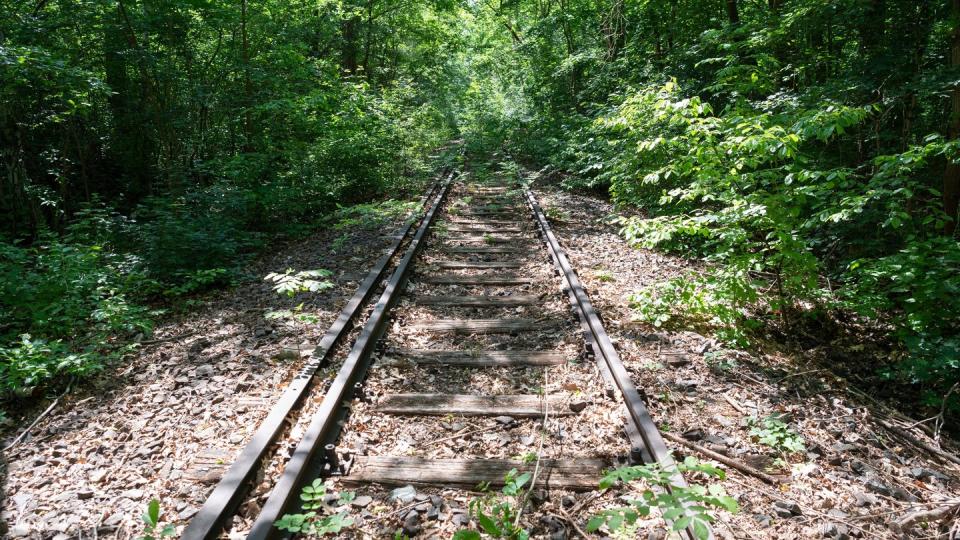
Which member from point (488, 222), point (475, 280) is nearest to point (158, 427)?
point (475, 280)

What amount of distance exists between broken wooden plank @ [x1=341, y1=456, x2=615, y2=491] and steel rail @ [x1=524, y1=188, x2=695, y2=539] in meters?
0.26

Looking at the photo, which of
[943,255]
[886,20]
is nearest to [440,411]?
[943,255]

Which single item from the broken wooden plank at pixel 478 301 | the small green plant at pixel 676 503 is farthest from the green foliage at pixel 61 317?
the small green plant at pixel 676 503

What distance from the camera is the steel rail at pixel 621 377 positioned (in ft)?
8.11

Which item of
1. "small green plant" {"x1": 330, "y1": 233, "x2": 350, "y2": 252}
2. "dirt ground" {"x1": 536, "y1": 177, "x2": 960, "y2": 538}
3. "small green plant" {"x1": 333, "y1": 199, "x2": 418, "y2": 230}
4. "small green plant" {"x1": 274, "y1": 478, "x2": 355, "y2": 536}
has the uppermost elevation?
"small green plant" {"x1": 333, "y1": 199, "x2": 418, "y2": 230}

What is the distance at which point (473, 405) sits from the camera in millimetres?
3213

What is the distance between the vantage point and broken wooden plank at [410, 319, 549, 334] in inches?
171

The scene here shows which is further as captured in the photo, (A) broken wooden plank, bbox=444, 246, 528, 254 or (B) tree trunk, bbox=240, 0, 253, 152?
(B) tree trunk, bbox=240, 0, 253, 152

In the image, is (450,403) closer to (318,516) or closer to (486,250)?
(318,516)

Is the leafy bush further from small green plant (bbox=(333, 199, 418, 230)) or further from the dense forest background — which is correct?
small green plant (bbox=(333, 199, 418, 230))

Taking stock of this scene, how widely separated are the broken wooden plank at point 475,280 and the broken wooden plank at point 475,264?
0.41 m

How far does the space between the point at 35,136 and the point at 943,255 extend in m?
14.5

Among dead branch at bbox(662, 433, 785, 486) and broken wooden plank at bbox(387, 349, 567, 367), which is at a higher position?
broken wooden plank at bbox(387, 349, 567, 367)

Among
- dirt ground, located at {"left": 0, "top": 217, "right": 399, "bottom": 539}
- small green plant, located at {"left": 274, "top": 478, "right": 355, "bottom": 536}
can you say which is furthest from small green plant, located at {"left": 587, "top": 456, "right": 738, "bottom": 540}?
dirt ground, located at {"left": 0, "top": 217, "right": 399, "bottom": 539}
